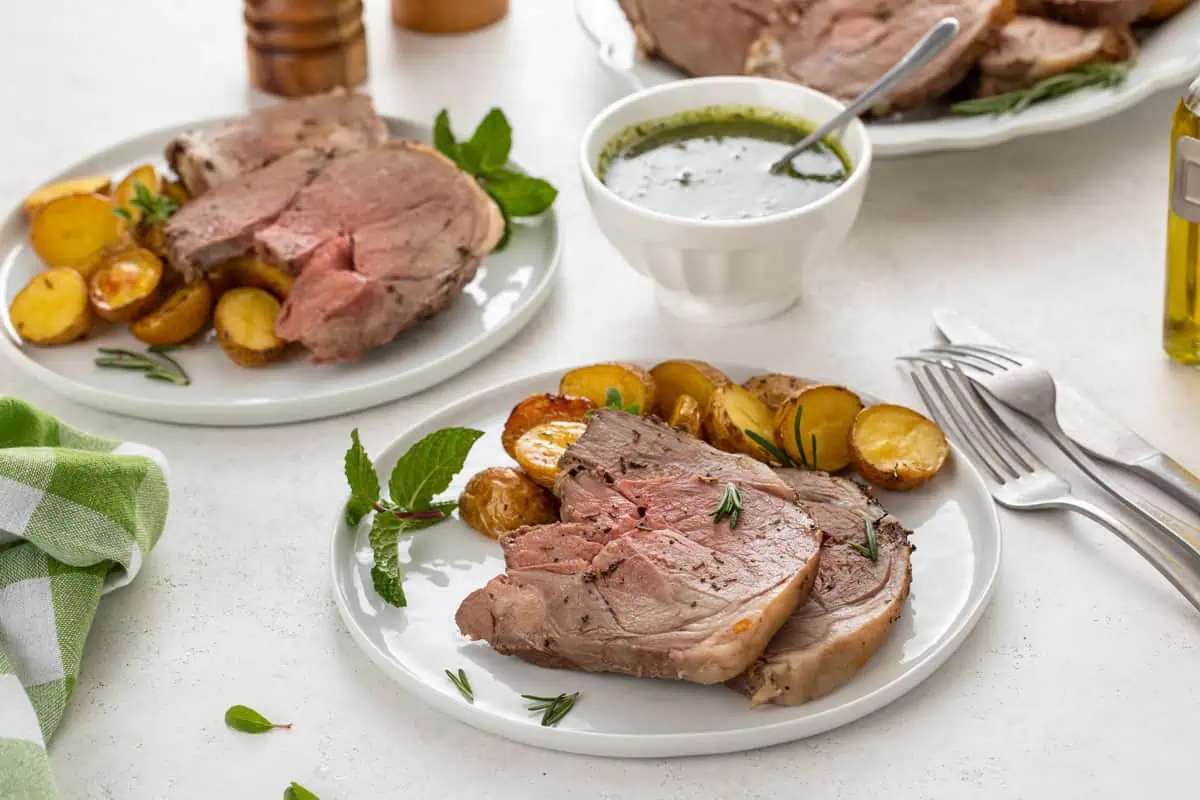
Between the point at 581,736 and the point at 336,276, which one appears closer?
the point at 581,736

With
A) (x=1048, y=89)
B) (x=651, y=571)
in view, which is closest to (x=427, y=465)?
(x=651, y=571)

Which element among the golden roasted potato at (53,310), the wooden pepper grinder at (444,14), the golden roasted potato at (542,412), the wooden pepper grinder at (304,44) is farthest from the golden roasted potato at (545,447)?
the wooden pepper grinder at (444,14)

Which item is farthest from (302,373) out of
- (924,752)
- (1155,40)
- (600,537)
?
(1155,40)

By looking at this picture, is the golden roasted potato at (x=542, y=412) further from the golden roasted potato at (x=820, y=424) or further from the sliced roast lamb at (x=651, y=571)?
the golden roasted potato at (x=820, y=424)

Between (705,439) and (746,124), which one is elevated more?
(746,124)

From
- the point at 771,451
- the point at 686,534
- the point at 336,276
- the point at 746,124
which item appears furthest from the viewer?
the point at 746,124

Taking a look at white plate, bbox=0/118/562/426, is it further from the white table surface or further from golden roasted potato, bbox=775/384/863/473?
golden roasted potato, bbox=775/384/863/473

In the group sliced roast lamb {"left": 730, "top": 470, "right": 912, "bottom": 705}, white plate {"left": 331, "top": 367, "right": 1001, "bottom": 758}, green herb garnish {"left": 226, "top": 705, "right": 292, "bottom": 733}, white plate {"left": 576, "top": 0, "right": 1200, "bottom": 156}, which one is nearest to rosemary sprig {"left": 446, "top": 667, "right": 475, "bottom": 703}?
white plate {"left": 331, "top": 367, "right": 1001, "bottom": 758}

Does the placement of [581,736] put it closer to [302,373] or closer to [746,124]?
[302,373]

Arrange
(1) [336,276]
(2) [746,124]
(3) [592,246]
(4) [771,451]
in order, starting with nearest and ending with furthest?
(4) [771,451]
(1) [336,276]
(2) [746,124]
(3) [592,246]
